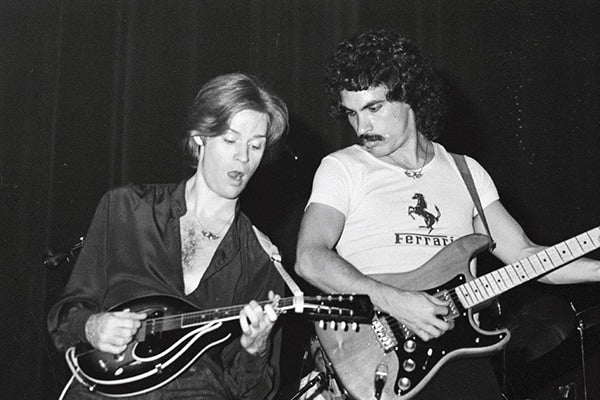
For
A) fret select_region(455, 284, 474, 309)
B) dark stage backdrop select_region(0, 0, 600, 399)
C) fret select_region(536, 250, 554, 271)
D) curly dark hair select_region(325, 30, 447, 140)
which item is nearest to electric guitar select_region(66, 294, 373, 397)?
fret select_region(455, 284, 474, 309)

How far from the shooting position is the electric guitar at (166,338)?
2.35 m

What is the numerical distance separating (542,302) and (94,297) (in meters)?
2.13

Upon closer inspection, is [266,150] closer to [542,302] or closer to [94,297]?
[94,297]

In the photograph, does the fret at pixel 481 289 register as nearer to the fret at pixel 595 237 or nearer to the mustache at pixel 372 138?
the fret at pixel 595 237

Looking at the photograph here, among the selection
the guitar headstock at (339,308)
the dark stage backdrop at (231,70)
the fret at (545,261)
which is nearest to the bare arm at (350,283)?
the guitar headstock at (339,308)

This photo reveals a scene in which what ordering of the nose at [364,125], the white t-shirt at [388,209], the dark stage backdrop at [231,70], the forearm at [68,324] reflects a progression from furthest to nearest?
the dark stage backdrop at [231,70], the nose at [364,125], the white t-shirt at [388,209], the forearm at [68,324]

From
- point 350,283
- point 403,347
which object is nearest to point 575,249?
point 403,347

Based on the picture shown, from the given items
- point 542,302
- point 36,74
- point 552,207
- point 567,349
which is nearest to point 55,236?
point 36,74

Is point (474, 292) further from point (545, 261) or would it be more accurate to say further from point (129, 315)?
point (129, 315)

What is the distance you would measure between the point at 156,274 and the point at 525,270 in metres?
1.41

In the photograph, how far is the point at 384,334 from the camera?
2.61 meters

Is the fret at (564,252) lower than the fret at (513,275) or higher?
higher

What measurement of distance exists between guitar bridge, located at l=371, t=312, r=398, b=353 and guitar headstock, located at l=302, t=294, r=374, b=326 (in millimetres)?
274

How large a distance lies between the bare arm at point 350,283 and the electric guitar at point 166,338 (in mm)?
157
